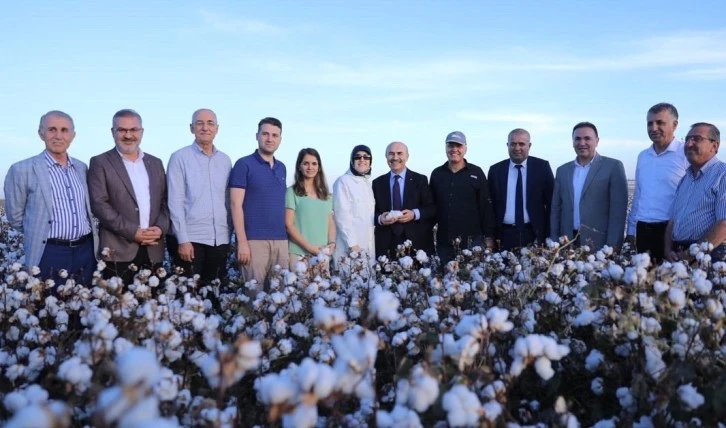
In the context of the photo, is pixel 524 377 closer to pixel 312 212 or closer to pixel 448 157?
pixel 312 212

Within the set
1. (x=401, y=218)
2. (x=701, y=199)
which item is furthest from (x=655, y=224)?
(x=401, y=218)

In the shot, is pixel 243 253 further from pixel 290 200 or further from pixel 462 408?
pixel 462 408

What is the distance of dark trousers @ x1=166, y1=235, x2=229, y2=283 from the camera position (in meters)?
6.32

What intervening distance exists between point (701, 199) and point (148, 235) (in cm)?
518

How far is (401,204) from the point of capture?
757 centimetres

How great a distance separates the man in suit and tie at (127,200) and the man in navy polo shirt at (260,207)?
76cm

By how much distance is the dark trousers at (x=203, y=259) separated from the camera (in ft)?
20.7

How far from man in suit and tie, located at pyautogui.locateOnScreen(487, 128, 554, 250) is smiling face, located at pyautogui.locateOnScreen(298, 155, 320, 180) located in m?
2.32

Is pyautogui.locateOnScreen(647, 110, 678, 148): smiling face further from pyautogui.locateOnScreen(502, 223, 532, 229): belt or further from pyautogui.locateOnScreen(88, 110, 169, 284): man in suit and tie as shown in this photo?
pyautogui.locateOnScreen(88, 110, 169, 284): man in suit and tie

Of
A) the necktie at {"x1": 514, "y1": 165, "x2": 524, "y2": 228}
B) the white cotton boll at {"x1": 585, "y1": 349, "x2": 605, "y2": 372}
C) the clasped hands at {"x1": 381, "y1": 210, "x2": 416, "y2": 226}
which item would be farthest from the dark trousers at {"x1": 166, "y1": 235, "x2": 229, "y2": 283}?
the white cotton boll at {"x1": 585, "y1": 349, "x2": 605, "y2": 372}

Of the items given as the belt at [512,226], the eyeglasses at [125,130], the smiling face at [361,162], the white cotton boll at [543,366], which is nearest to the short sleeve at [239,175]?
the eyeglasses at [125,130]

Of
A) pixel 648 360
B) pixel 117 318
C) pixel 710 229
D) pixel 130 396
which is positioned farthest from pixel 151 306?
pixel 710 229

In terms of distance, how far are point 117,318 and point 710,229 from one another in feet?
16.1

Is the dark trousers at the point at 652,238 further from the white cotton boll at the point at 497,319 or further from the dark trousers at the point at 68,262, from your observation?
the dark trousers at the point at 68,262
